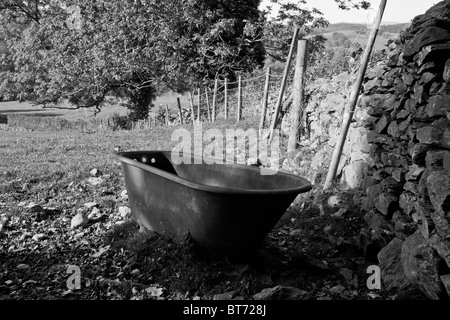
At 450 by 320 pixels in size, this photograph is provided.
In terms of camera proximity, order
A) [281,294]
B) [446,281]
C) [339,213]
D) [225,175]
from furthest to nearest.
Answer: [339,213] → [225,175] → [281,294] → [446,281]

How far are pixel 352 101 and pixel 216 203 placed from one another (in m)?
2.81

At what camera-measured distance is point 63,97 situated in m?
22.8

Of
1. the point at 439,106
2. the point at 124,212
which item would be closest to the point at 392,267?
the point at 439,106

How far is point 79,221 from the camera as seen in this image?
17.2ft

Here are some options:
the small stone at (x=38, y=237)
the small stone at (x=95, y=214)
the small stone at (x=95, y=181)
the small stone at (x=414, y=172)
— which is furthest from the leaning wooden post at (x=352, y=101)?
the small stone at (x=95, y=181)

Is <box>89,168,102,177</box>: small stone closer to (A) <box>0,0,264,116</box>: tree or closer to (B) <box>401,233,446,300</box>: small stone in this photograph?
(B) <box>401,233,446,300</box>: small stone

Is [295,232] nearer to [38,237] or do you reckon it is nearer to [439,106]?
[439,106]

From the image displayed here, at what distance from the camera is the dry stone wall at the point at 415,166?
10.1 feet

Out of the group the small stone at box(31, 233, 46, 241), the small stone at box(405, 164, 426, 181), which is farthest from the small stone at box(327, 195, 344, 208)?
the small stone at box(31, 233, 46, 241)

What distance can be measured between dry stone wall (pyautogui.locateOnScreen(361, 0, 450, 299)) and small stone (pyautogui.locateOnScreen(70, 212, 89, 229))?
3.31 metres

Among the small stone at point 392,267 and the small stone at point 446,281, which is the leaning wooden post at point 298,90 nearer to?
the small stone at point 392,267

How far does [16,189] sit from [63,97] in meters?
17.3

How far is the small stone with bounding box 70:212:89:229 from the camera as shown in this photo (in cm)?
522

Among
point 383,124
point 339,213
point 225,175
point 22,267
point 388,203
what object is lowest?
point 22,267
